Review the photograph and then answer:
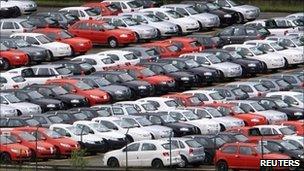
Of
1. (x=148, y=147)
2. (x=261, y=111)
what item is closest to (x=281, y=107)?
(x=261, y=111)

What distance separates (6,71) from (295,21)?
1758 cm

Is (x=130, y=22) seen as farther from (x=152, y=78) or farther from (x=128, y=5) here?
(x=152, y=78)

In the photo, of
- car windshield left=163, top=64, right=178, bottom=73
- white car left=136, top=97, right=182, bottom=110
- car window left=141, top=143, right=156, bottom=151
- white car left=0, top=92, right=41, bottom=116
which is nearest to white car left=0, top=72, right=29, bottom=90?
white car left=0, top=92, right=41, bottom=116

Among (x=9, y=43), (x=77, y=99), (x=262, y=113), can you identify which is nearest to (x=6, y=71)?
(x=9, y=43)

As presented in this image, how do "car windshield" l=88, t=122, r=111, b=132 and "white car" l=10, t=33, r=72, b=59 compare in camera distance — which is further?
"white car" l=10, t=33, r=72, b=59

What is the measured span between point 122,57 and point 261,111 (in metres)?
13.8

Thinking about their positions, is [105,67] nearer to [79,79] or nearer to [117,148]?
[79,79]

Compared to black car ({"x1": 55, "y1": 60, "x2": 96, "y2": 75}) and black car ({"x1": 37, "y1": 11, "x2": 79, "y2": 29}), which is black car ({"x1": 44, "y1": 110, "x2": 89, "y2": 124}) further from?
black car ({"x1": 37, "y1": 11, "x2": 79, "y2": 29})

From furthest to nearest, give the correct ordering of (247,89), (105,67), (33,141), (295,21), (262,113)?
(295,21) < (105,67) < (247,89) < (262,113) < (33,141)

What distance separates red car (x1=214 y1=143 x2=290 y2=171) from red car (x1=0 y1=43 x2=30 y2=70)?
81.9 ft

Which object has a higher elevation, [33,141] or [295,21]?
[33,141]

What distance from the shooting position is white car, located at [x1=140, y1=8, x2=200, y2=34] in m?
95.9

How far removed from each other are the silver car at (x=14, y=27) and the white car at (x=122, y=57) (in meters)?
8.89

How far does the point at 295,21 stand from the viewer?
9488 cm
